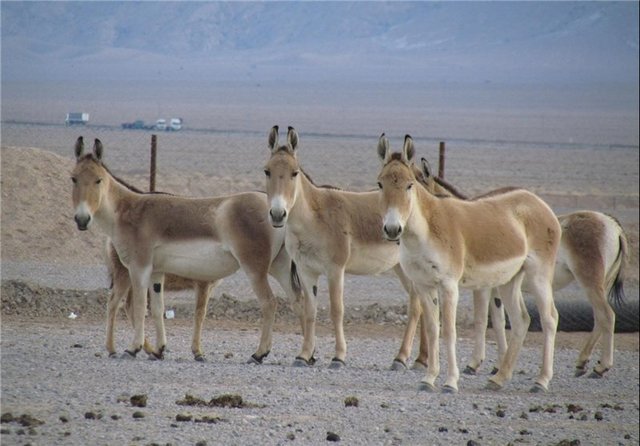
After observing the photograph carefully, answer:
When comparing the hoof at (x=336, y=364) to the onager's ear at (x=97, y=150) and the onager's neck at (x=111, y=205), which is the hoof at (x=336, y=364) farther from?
the onager's ear at (x=97, y=150)

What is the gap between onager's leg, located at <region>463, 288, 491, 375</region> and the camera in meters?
15.5

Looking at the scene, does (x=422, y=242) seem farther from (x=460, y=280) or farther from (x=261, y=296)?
(x=261, y=296)

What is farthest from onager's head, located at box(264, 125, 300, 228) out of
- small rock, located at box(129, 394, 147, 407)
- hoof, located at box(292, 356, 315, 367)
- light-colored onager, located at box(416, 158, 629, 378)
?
small rock, located at box(129, 394, 147, 407)

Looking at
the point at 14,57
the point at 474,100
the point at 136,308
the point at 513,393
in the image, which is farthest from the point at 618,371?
the point at 14,57

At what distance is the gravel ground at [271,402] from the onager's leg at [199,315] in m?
0.19

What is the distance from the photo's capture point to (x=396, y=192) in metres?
13.1

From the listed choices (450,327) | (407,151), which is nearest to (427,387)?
(450,327)

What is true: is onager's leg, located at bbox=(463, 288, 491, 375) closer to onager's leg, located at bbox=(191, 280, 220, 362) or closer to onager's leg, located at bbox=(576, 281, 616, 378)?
onager's leg, located at bbox=(576, 281, 616, 378)

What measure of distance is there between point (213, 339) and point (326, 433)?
638 cm

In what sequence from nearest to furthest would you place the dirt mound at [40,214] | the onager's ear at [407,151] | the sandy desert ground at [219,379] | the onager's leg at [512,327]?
the sandy desert ground at [219,379] < the onager's ear at [407,151] < the onager's leg at [512,327] < the dirt mound at [40,214]

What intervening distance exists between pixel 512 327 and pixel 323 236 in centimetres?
245

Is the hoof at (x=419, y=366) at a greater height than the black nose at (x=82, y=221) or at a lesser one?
lesser

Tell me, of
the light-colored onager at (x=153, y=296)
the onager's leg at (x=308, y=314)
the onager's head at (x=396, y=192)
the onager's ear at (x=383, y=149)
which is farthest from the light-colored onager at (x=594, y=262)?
the light-colored onager at (x=153, y=296)

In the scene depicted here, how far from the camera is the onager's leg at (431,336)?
13656 millimetres
